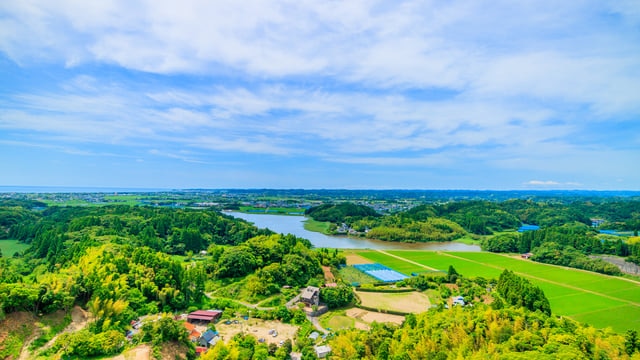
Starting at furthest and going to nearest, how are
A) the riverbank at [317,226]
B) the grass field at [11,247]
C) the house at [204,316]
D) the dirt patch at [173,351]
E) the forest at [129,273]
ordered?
the riverbank at [317,226] → the grass field at [11,247] → the house at [204,316] → the forest at [129,273] → the dirt patch at [173,351]

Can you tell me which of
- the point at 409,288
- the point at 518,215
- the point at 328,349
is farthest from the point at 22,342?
the point at 518,215

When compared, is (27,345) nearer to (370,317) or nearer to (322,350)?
(322,350)

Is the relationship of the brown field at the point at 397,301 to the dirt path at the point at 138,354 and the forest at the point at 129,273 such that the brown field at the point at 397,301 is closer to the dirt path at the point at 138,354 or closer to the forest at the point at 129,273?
the forest at the point at 129,273

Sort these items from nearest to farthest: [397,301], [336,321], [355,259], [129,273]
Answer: [336,321], [129,273], [397,301], [355,259]

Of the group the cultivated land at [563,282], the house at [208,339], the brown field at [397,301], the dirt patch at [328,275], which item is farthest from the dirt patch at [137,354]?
the cultivated land at [563,282]

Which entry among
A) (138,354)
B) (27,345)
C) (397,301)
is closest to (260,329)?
(138,354)

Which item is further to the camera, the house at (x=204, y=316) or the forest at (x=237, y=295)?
the house at (x=204, y=316)

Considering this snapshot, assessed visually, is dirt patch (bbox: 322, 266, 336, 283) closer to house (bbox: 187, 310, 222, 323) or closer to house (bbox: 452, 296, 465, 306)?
house (bbox: 452, 296, 465, 306)
